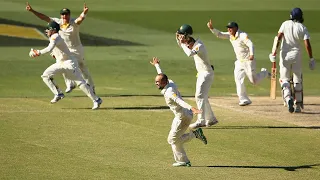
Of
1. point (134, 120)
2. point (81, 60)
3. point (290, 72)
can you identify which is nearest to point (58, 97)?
point (81, 60)

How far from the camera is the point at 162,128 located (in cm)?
1981

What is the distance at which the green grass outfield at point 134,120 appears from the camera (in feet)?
52.6

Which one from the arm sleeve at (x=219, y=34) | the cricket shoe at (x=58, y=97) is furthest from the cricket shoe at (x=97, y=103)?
the arm sleeve at (x=219, y=34)

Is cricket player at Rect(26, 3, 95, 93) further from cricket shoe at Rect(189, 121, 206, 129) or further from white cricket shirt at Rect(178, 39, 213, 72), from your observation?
cricket shoe at Rect(189, 121, 206, 129)

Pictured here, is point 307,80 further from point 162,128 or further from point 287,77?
point 162,128

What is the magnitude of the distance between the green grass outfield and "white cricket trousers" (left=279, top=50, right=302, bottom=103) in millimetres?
986

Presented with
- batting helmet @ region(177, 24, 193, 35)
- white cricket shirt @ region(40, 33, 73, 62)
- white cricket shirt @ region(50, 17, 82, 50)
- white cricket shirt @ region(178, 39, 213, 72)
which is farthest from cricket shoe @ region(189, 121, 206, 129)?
white cricket shirt @ region(50, 17, 82, 50)

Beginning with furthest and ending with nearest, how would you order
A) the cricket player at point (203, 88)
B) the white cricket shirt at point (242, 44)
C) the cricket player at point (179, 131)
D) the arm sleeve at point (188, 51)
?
the white cricket shirt at point (242, 44)
the cricket player at point (203, 88)
the arm sleeve at point (188, 51)
the cricket player at point (179, 131)

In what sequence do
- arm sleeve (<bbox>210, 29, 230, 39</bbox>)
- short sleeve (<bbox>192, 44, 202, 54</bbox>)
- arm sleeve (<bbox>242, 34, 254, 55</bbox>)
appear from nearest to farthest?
short sleeve (<bbox>192, 44, 202, 54</bbox>), arm sleeve (<bbox>210, 29, 230, 39</bbox>), arm sleeve (<bbox>242, 34, 254, 55</bbox>)

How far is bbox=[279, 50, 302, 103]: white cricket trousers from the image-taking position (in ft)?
71.6

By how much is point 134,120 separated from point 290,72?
12.2 feet

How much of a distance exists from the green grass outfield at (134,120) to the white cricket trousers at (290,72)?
38.8 inches

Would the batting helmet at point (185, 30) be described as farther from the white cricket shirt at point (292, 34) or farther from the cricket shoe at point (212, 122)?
the white cricket shirt at point (292, 34)

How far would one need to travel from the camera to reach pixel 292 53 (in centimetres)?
2183
